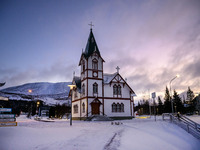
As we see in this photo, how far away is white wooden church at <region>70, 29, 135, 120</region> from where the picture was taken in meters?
36.6

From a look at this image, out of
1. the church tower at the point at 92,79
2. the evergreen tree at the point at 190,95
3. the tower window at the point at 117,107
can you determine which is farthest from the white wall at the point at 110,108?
the evergreen tree at the point at 190,95

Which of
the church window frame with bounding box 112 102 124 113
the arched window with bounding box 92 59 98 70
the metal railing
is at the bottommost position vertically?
the metal railing

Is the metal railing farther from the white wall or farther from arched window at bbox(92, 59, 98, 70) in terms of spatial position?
arched window at bbox(92, 59, 98, 70)

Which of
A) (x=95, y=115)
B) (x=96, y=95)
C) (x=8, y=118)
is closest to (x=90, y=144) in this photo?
(x=8, y=118)

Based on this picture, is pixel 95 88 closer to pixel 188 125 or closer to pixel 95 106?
pixel 95 106

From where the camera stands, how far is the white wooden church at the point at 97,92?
3662 cm

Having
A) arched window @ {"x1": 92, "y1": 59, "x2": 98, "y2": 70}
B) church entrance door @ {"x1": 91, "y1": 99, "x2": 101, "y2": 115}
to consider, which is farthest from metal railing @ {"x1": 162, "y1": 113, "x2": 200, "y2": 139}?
arched window @ {"x1": 92, "y1": 59, "x2": 98, "y2": 70}

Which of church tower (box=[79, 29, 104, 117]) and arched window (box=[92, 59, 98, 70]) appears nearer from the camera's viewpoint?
church tower (box=[79, 29, 104, 117])

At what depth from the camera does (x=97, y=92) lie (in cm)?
3750

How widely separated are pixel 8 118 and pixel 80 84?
26051 millimetres

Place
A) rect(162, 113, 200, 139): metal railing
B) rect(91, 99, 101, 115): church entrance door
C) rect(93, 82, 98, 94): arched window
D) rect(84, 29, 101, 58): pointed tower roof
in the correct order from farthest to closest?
rect(84, 29, 101, 58): pointed tower roof, rect(93, 82, 98, 94): arched window, rect(91, 99, 101, 115): church entrance door, rect(162, 113, 200, 139): metal railing

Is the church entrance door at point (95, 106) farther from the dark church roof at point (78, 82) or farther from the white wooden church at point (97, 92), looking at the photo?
the dark church roof at point (78, 82)

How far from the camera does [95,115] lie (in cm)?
3419

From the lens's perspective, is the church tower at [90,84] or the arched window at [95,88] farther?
the arched window at [95,88]
